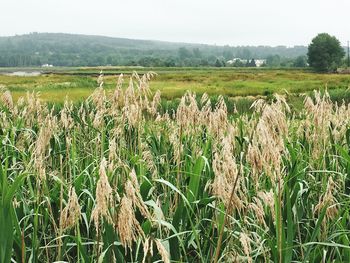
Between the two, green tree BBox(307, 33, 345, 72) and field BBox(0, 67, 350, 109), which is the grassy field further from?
green tree BBox(307, 33, 345, 72)

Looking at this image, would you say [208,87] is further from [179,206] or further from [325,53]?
[325,53]

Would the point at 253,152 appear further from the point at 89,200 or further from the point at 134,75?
the point at 89,200

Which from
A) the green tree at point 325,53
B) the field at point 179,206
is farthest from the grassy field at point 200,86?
the green tree at point 325,53

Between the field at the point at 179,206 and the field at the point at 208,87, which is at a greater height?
the field at the point at 179,206

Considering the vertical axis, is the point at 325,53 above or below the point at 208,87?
above

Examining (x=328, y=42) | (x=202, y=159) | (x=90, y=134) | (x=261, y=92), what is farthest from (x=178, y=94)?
(x=328, y=42)

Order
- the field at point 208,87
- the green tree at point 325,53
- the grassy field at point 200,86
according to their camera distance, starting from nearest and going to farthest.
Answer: the field at point 208,87, the grassy field at point 200,86, the green tree at point 325,53

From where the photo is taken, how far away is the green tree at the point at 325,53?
4919 inches

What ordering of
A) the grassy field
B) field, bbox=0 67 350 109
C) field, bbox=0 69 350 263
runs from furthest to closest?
1. the grassy field
2. field, bbox=0 67 350 109
3. field, bbox=0 69 350 263

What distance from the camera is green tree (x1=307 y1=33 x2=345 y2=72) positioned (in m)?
125

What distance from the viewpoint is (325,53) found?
127312mm

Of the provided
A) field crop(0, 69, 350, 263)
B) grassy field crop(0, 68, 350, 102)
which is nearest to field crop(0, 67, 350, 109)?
grassy field crop(0, 68, 350, 102)

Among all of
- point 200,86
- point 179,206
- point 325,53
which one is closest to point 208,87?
point 200,86

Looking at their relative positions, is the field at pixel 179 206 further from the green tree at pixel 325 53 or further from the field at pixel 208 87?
the green tree at pixel 325 53
